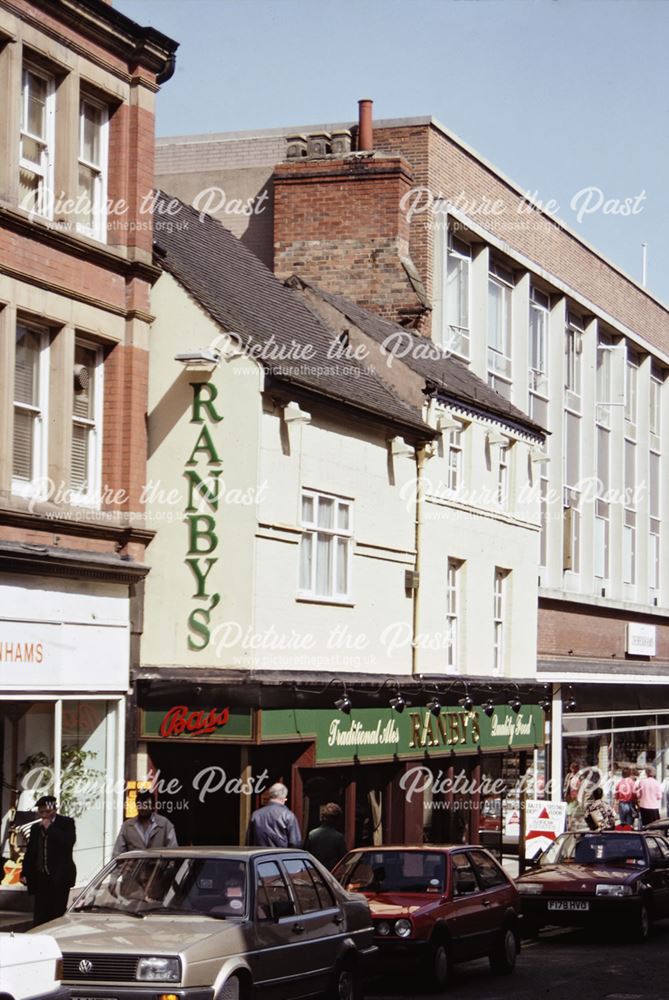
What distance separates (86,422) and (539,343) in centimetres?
2221

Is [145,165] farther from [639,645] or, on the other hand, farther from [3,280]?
[639,645]

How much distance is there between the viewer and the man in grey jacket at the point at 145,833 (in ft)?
54.9

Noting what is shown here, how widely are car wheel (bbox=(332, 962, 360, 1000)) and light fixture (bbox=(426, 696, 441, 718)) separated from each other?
38.1 ft

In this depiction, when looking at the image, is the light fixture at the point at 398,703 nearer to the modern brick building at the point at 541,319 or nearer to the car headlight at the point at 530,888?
the car headlight at the point at 530,888

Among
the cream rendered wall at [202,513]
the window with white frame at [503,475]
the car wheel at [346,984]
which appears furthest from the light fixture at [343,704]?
the window with white frame at [503,475]

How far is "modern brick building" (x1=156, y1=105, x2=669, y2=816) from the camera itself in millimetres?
32875

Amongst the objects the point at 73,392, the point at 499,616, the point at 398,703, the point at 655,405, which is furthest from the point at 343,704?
the point at 655,405

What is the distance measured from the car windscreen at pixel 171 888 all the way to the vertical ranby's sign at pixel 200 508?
805 centimetres

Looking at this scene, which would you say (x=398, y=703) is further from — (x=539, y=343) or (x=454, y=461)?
(x=539, y=343)

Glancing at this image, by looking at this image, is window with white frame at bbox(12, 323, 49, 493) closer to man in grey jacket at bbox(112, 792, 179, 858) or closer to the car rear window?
man in grey jacket at bbox(112, 792, 179, 858)

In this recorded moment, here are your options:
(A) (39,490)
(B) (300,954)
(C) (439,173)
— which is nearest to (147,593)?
(A) (39,490)

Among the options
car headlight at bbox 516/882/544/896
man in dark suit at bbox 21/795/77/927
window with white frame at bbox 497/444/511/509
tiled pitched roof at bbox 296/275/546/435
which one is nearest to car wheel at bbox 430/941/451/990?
man in dark suit at bbox 21/795/77/927

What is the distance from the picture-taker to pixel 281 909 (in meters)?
13.4

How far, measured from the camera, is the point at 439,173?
34812 mm
